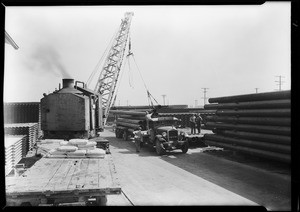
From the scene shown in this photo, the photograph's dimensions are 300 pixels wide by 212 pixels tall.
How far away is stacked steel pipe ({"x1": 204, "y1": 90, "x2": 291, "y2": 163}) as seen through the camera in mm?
10641

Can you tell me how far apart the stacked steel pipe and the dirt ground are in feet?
2.82

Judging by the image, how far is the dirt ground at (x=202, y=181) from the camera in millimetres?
8172

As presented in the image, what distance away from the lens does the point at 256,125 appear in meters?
12.7

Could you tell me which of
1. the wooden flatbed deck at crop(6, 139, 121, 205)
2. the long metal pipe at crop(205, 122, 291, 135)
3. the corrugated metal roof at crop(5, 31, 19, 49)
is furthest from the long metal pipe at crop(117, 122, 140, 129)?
the wooden flatbed deck at crop(6, 139, 121, 205)

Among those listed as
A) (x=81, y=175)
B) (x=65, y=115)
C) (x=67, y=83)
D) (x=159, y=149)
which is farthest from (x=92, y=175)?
(x=159, y=149)

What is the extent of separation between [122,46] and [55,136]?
2665 cm

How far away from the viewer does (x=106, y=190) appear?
565 cm

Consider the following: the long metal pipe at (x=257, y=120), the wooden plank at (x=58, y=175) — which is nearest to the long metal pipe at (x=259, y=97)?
the long metal pipe at (x=257, y=120)

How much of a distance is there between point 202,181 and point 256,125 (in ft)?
14.8

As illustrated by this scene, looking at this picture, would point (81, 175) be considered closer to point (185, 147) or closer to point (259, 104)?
point (259, 104)

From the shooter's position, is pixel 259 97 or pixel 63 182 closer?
pixel 63 182
